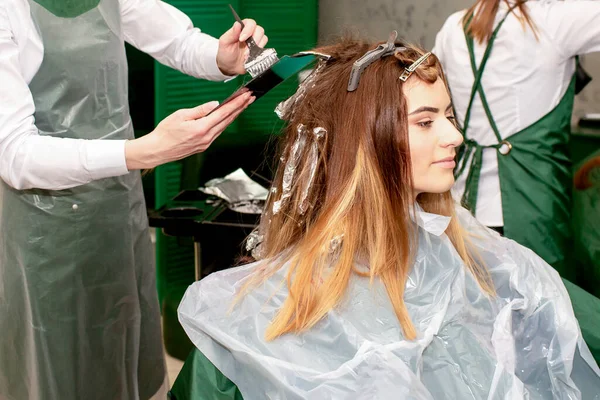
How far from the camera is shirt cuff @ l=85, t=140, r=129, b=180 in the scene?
1434mm

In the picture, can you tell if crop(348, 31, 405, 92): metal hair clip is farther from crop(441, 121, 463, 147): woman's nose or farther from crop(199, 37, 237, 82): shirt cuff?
crop(199, 37, 237, 82): shirt cuff

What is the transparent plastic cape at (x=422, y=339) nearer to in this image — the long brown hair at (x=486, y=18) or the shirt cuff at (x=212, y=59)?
the shirt cuff at (x=212, y=59)

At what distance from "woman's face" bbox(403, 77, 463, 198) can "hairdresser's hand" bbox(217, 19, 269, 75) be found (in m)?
0.43

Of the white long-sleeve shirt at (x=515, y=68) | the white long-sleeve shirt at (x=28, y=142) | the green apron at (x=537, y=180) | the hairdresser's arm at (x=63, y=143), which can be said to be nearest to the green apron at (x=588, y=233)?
the green apron at (x=537, y=180)

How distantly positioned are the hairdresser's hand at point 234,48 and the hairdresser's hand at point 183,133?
350 millimetres

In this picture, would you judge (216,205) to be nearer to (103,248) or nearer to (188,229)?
(188,229)

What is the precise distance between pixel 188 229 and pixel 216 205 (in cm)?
16

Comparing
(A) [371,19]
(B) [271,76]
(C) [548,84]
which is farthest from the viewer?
(A) [371,19]

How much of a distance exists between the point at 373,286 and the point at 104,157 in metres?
0.56

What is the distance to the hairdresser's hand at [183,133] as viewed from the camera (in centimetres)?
136

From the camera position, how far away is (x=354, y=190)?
1399 mm

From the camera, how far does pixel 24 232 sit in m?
1.60

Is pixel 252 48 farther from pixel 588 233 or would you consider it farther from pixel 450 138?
pixel 588 233

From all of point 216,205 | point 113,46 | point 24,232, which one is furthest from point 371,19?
point 24,232
